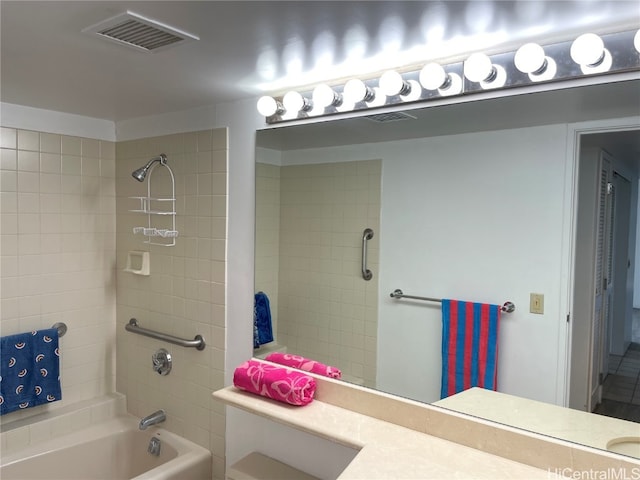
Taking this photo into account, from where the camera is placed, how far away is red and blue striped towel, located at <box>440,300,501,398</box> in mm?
1600

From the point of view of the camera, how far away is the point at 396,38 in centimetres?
141

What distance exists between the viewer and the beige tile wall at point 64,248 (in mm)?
2400

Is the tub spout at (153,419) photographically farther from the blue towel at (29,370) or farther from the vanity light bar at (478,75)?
the vanity light bar at (478,75)

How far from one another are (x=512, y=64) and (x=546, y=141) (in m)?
A: 0.25

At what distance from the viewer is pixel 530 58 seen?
1.38 meters

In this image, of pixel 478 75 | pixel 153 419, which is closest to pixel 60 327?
pixel 153 419

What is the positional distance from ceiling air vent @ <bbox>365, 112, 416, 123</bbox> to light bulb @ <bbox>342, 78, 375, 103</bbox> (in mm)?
64

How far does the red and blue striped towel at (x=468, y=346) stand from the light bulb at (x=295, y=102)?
92 centimetres

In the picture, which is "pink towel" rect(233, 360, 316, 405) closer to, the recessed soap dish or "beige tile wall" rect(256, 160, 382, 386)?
"beige tile wall" rect(256, 160, 382, 386)

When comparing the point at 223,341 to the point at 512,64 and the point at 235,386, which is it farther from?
the point at 512,64

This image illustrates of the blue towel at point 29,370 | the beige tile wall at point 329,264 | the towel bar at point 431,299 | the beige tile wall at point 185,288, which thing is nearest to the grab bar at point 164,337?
the beige tile wall at point 185,288

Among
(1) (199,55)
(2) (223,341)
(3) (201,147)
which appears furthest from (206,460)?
(1) (199,55)

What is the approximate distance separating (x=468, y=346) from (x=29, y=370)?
6.87 feet

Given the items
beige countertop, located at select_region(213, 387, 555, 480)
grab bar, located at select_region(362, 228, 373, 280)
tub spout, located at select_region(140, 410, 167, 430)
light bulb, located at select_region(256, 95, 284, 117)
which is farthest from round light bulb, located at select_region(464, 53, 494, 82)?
tub spout, located at select_region(140, 410, 167, 430)
